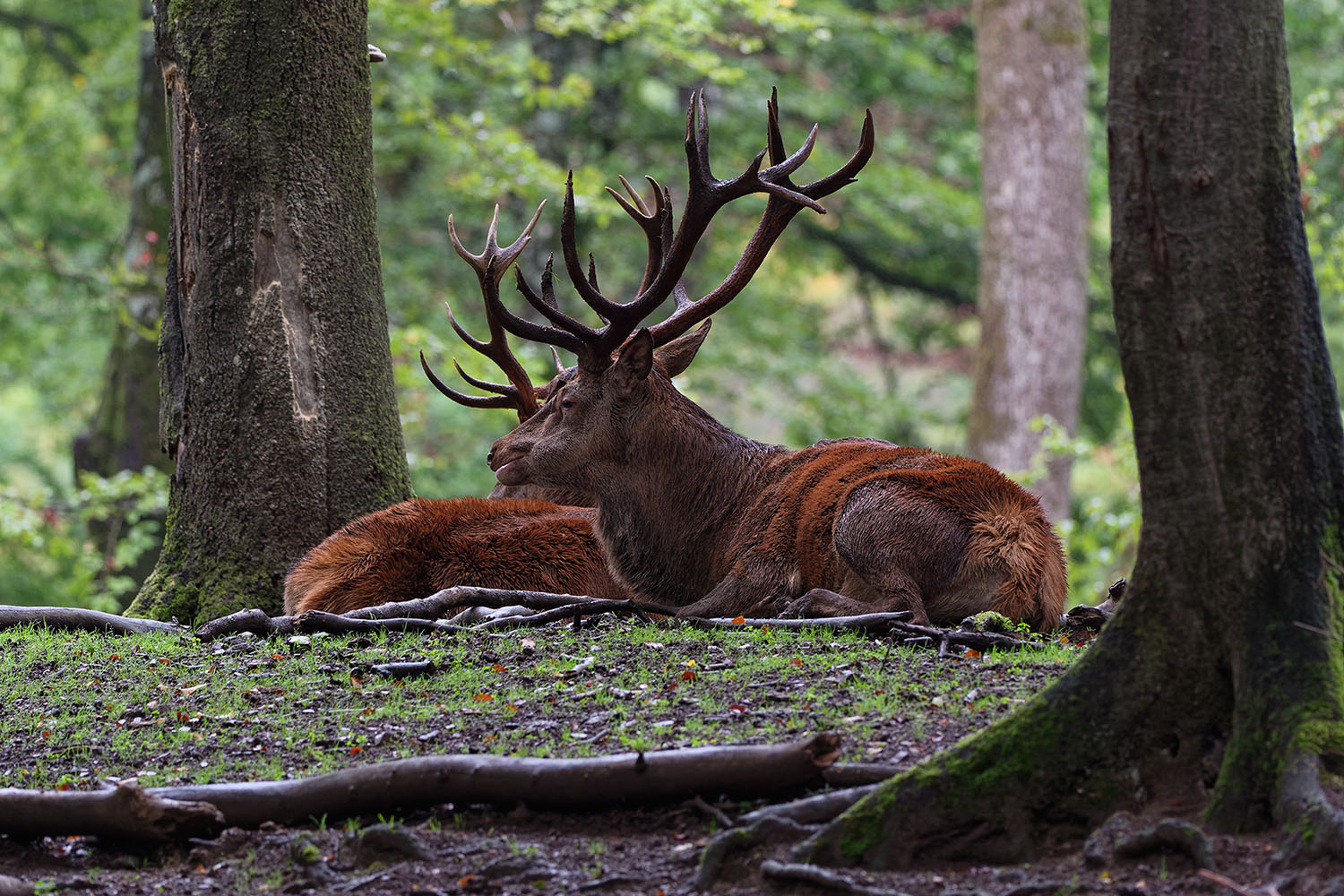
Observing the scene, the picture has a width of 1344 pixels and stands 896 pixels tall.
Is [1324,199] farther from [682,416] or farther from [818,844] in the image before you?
[818,844]

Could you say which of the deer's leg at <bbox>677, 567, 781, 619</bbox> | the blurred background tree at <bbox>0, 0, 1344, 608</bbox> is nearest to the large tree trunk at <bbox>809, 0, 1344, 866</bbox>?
the deer's leg at <bbox>677, 567, 781, 619</bbox>

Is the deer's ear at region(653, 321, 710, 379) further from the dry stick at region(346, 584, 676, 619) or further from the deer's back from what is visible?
the dry stick at region(346, 584, 676, 619)

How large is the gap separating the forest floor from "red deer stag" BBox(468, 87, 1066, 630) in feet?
1.60

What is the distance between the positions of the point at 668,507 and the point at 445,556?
1.11m

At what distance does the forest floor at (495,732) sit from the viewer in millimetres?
3463

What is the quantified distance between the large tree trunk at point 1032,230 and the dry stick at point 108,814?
11632 mm

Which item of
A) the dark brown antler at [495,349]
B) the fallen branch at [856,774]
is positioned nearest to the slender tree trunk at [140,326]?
the dark brown antler at [495,349]

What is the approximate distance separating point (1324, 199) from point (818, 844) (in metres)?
9.10

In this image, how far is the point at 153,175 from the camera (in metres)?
13.6

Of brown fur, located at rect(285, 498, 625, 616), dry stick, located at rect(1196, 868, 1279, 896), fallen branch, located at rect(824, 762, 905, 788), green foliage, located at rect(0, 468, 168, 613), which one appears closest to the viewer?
dry stick, located at rect(1196, 868, 1279, 896)

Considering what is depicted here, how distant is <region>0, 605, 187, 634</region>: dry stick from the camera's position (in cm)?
677

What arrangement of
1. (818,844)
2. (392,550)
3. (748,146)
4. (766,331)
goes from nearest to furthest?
Answer: (818,844), (392,550), (748,146), (766,331)

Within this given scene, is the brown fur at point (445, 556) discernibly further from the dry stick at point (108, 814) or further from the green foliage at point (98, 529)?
the green foliage at point (98, 529)

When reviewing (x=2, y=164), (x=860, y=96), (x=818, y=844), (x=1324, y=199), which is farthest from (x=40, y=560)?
(x=818, y=844)
